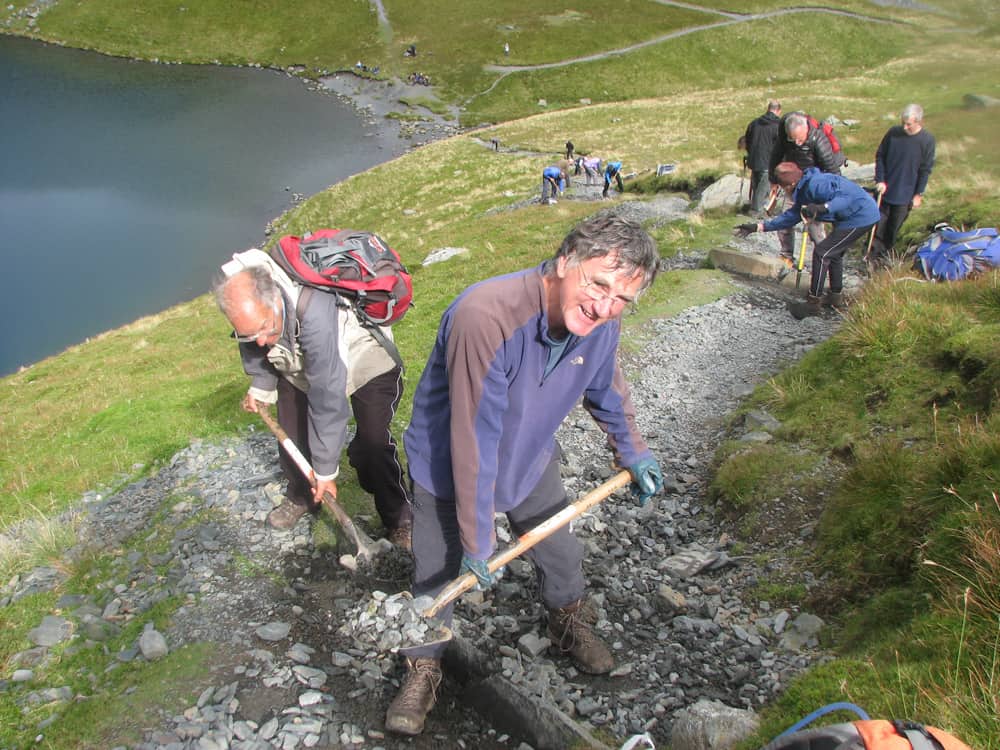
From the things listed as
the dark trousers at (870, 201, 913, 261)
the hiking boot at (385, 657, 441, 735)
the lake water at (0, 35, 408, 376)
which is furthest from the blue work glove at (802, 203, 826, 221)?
the lake water at (0, 35, 408, 376)

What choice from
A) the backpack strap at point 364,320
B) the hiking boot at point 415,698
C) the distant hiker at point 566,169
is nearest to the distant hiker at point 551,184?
the distant hiker at point 566,169

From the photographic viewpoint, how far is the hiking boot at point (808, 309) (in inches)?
444

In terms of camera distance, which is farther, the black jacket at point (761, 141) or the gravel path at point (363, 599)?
the black jacket at point (761, 141)

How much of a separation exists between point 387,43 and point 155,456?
3308 inches

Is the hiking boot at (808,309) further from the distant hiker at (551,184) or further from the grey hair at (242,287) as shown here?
the distant hiker at (551,184)

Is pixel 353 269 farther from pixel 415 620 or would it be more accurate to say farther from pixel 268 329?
pixel 415 620

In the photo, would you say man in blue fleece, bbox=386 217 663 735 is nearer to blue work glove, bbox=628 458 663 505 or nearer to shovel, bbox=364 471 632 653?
blue work glove, bbox=628 458 663 505

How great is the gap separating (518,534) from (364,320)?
6.89 feet

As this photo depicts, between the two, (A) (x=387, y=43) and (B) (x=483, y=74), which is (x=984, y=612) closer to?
(B) (x=483, y=74)

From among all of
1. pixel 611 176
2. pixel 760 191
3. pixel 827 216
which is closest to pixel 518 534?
pixel 827 216

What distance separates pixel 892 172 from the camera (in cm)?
1206

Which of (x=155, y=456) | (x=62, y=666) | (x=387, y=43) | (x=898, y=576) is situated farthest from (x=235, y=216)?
(x=387, y=43)

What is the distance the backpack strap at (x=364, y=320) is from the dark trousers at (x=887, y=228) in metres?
10.2

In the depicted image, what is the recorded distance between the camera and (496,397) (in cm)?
A: 360
